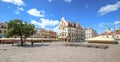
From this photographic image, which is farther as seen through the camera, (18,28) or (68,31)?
(68,31)

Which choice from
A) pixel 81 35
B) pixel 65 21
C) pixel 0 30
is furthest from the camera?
pixel 81 35

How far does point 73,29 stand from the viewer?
88.5 m

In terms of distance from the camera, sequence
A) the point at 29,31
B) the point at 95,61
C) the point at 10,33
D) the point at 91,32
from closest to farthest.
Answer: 1. the point at 95,61
2. the point at 10,33
3. the point at 29,31
4. the point at 91,32

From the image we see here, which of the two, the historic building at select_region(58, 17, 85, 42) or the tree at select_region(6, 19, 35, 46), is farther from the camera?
the historic building at select_region(58, 17, 85, 42)

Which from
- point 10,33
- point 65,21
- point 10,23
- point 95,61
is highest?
point 65,21

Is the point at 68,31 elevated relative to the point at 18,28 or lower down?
elevated

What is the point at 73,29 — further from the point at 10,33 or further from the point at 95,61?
the point at 95,61

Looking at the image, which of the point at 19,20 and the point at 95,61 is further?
the point at 19,20

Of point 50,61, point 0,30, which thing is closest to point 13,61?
point 50,61

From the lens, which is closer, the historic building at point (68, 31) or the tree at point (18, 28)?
the tree at point (18, 28)

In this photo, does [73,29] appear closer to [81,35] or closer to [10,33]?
[81,35]

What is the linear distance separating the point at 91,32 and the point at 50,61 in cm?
10241

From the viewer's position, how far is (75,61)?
14.5 m

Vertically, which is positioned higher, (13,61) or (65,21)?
(65,21)
